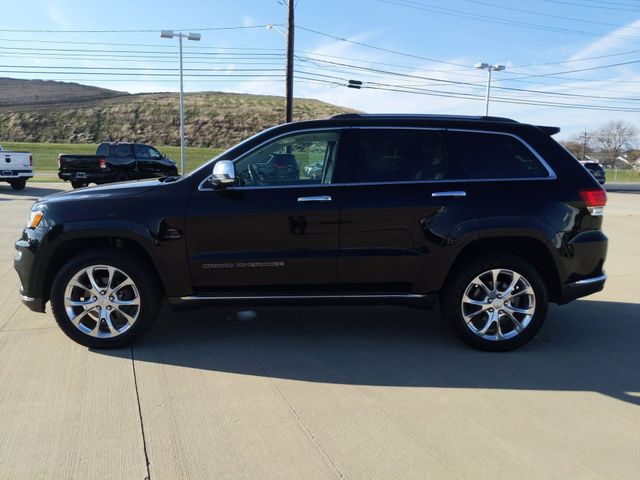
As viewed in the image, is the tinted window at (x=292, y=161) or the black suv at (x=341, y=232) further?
the tinted window at (x=292, y=161)

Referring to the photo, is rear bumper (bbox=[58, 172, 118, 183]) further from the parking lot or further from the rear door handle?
the rear door handle

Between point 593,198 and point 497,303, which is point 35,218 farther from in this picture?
point 593,198

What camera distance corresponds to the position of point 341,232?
4332 millimetres

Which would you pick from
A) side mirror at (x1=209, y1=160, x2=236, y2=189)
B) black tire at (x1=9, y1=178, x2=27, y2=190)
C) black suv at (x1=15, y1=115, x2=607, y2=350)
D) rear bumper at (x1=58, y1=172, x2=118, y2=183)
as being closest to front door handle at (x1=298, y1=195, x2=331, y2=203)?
black suv at (x1=15, y1=115, x2=607, y2=350)

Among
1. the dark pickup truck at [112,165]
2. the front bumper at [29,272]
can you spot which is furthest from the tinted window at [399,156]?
the dark pickup truck at [112,165]

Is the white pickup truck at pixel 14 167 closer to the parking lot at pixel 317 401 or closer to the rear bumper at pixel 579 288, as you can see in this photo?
the parking lot at pixel 317 401

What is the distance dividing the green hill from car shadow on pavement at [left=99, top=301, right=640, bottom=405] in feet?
250

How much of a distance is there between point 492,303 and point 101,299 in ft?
10.6

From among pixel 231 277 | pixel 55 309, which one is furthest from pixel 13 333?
pixel 231 277

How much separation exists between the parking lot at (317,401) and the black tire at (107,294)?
0.15m

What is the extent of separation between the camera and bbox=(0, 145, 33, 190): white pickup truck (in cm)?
1984

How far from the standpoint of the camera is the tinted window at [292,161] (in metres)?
4.43

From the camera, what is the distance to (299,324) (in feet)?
16.9

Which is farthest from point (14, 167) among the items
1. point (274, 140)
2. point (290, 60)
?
point (274, 140)
